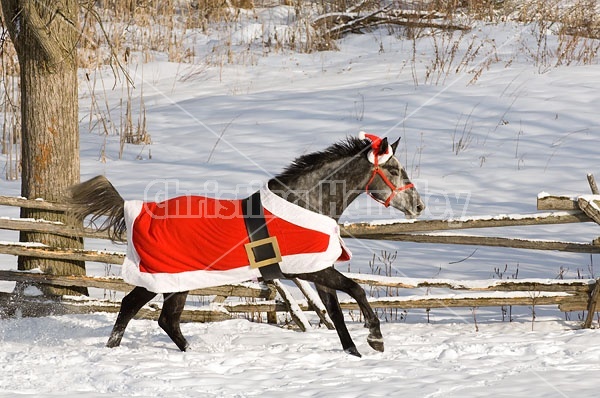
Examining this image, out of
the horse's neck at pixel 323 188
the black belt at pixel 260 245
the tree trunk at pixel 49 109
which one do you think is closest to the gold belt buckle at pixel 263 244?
the black belt at pixel 260 245

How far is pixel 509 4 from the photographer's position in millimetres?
15828

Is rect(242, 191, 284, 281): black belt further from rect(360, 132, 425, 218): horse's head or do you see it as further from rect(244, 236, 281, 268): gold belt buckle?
rect(360, 132, 425, 218): horse's head

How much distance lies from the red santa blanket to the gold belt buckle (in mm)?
28

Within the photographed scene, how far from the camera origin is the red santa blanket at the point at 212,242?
17.4 ft

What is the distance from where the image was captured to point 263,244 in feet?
A: 17.3

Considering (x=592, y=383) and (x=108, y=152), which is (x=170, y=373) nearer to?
(x=592, y=383)

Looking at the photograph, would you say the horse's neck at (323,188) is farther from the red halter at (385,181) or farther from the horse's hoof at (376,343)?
the horse's hoof at (376,343)

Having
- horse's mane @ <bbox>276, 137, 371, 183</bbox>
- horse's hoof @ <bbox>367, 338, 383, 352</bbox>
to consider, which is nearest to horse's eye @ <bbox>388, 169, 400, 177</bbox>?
horse's mane @ <bbox>276, 137, 371, 183</bbox>

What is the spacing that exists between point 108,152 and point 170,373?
657 centimetres

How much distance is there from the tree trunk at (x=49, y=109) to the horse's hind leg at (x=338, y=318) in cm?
228

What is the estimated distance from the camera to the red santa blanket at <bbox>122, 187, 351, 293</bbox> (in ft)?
17.4

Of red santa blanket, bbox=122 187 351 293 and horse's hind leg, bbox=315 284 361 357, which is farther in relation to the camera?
horse's hind leg, bbox=315 284 361 357

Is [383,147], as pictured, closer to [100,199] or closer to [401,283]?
[401,283]

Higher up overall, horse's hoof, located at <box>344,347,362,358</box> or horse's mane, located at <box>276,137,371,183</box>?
horse's mane, located at <box>276,137,371,183</box>
